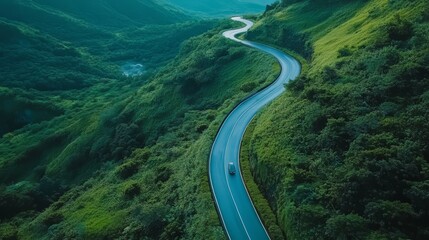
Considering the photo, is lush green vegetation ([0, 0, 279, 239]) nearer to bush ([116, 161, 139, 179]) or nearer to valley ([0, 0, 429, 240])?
bush ([116, 161, 139, 179])

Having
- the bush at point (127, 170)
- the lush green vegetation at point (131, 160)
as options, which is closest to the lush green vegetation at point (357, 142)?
the lush green vegetation at point (131, 160)

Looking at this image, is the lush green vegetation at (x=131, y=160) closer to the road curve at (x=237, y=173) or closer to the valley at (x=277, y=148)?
the valley at (x=277, y=148)

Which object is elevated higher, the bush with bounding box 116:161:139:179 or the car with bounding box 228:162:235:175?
the car with bounding box 228:162:235:175

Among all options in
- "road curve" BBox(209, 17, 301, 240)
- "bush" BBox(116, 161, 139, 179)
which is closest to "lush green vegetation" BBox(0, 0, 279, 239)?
"bush" BBox(116, 161, 139, 179)

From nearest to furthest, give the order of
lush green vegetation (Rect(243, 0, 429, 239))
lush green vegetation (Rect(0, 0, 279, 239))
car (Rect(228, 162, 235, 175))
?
lush green vegetation (Rect(243, 0, 429, 239))
lush green vegetation (Rect(0, 0, 279, 239))
car (Rect(228, 162, 235, 175))

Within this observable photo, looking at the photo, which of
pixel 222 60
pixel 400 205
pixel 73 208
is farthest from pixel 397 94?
pixel 222 60

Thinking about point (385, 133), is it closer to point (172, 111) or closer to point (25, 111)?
point (172, 111)

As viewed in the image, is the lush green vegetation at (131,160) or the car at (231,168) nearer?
the lush green vegetation at (131,160)
